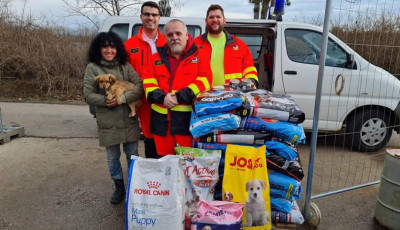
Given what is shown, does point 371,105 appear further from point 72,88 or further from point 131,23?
point 72,88

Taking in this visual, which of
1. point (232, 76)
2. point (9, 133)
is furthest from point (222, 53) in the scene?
point (9, 133)

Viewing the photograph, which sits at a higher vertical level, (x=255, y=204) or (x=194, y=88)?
(x=194, y=88)

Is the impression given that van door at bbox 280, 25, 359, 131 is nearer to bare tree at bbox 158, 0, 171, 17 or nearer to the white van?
the white van

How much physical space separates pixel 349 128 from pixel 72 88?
27.1 ft

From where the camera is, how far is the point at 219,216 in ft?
6.64

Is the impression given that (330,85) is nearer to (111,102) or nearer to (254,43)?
(254,43)

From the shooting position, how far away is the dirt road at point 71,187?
2.82 meters

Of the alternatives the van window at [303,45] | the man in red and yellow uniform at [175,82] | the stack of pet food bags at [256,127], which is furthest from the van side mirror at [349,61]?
the man in red and yellow uniform at [175,82]

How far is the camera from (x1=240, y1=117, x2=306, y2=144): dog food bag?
226 centimetres

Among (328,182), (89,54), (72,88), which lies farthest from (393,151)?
(72,88)

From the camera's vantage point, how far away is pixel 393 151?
2.66 meters

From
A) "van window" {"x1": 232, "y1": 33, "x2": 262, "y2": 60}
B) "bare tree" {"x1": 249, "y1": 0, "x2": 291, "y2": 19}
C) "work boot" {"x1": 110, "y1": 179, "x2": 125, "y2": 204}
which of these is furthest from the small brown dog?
"bare tree" {"x1": 249, "y1": 0, "x2": 291, "y2": 19}

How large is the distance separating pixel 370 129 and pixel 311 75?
1.27m

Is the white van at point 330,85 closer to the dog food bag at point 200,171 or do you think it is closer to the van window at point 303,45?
the van window at point 303,45
